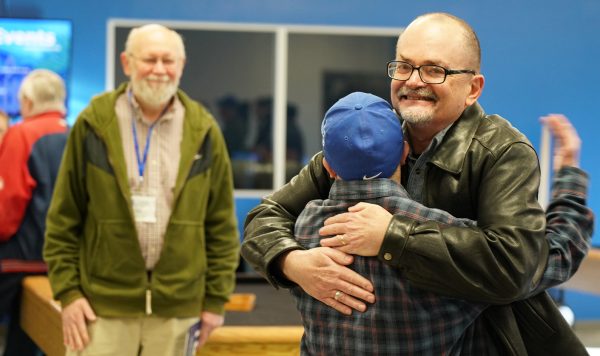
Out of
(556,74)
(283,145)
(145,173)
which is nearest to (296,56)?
(283,145)

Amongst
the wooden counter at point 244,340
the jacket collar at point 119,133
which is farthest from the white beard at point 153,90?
the wooden counter at point 244,340

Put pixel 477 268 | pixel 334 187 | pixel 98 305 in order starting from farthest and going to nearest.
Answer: pixel 98 305 → pixel 334 187 → pixel 477 268

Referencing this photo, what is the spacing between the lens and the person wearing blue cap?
1.56 metres

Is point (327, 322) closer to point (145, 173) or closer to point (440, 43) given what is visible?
point (440, 43)

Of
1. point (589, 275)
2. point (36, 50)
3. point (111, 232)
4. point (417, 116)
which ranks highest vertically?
point (36, 50)


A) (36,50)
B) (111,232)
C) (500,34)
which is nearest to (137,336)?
(111,232)

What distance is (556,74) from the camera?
273 inches

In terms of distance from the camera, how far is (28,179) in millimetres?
4219

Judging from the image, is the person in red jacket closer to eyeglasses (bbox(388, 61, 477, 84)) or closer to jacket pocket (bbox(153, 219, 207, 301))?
jacket pocket (bbox(153, 219, 207, 301))

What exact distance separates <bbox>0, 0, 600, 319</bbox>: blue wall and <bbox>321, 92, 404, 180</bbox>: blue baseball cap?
529 cm

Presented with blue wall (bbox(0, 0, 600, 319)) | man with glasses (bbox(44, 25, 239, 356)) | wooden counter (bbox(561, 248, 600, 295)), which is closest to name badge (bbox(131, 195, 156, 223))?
man with glasses (bbox(44, 25, 239, 356))

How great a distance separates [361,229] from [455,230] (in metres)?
0.17

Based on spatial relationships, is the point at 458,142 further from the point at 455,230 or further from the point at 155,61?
the point at 155,61

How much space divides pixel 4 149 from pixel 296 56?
3.11 m
